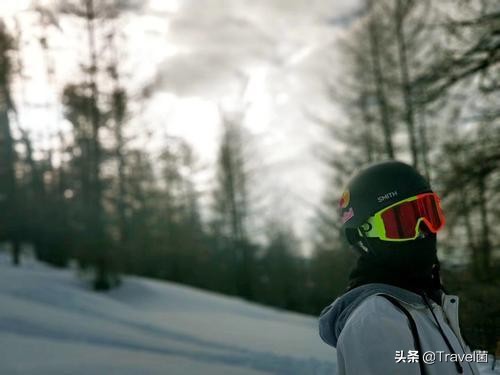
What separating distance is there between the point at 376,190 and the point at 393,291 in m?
0.44

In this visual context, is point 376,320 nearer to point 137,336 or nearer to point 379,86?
point 137,336

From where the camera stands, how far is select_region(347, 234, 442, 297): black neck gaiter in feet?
6.14

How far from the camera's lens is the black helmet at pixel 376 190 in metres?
2.03

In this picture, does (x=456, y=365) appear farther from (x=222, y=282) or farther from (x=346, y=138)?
(x=222, y=282)

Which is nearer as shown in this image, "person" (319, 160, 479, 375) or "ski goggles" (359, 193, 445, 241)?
"person" (319, 160, 479, 375)

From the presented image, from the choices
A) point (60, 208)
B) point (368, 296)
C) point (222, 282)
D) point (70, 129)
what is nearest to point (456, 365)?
point (368, 296)

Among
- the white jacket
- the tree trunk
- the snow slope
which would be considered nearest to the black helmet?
the white jacket

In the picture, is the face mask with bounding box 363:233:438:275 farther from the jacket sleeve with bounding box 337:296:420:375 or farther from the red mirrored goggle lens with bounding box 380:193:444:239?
the jacket sleeve with bounding box 337:296:420:375

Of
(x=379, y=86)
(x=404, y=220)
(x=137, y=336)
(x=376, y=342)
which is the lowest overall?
(x=137, y=336)

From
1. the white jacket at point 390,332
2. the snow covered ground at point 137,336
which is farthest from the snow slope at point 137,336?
the white jacket at point 390,332

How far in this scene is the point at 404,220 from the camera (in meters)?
1.97

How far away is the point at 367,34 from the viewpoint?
14.5m

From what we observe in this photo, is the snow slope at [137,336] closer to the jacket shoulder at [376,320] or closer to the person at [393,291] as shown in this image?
the person at [393,291]

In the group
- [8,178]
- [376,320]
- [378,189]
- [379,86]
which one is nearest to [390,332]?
[376,320]
